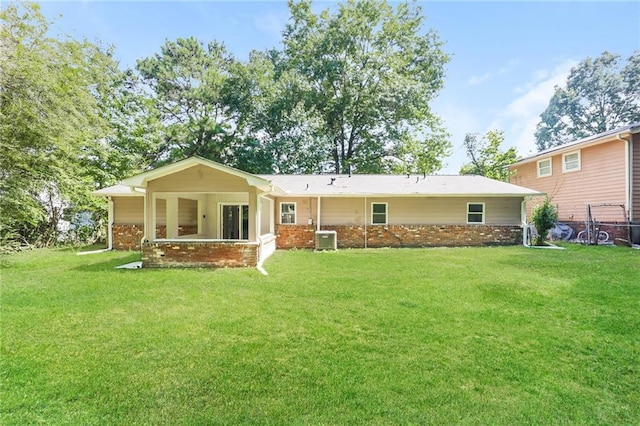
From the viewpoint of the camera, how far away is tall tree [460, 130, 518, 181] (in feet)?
85.0

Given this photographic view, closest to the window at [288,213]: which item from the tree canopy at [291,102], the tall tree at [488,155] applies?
the tree canopy at [291,102]

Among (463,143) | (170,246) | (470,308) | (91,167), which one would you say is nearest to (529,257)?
(470,308)

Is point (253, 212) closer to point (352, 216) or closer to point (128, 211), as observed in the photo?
point (352, 216)

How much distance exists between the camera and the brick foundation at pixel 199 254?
8.35 m

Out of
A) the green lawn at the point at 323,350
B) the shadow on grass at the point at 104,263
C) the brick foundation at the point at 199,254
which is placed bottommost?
the green lawn at the point at 323,350

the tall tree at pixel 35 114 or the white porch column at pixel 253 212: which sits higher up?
the tall tree at pixel 35 114

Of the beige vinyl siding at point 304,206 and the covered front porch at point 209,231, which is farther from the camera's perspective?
the beige vinyl siding at point 304,206

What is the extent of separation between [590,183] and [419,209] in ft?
25.8

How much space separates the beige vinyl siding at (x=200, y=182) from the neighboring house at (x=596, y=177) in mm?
13665

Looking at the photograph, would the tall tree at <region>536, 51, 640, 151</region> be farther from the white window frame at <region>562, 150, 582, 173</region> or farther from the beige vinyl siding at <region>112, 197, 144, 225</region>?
the beige vinyl siding at <region>112, 197, 144, 225</region>

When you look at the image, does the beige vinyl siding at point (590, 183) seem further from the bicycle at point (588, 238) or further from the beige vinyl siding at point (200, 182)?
the beige vinyl siding at point (200, 182)

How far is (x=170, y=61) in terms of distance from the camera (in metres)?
20.8

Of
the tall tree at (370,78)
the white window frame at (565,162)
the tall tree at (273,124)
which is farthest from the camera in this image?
the tall tree at (370,78)

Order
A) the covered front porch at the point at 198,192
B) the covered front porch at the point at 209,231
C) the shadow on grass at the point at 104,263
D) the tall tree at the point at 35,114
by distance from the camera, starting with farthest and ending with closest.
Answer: the covered front porch at the point at 209,231 < the covered front porch at the point at 198,192 < the shadow on grass at the point at 104,263 < the tall tree at the point at 35,114
